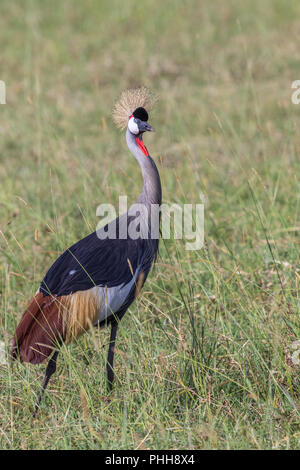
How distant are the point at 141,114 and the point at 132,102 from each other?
4.3 inches

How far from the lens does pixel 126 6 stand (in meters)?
8.81

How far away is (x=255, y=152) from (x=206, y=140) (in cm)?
48

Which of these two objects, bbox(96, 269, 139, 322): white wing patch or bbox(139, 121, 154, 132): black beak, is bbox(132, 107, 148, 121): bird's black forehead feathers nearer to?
bbox(139, 121, 154, 132): black beak

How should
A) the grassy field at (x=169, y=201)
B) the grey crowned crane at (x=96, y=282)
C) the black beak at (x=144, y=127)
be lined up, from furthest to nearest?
the black beak at (x=144, y=127) < the grey crowned crane at (x=96, y=282) < the grassy field at (x=169, y=201)

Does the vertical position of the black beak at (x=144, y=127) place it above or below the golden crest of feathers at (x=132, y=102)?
below

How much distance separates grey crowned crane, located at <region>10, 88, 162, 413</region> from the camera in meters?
3.00

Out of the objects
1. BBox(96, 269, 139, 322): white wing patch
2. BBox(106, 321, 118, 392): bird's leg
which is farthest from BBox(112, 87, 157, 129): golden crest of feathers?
BBox(106, 321, 118, 392): bird's leg

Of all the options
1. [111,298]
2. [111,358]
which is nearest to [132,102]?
[111,298]

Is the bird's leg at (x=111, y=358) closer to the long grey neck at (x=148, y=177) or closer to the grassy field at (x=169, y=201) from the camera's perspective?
the grassy field at (x=169, y=201)

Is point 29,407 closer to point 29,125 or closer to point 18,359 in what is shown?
point 18,359

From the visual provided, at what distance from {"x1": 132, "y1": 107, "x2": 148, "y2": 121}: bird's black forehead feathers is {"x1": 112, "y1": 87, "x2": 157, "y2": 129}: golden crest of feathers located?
77mm

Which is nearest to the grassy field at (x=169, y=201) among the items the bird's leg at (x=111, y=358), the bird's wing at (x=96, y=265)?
the bird's leg at (x=111, y=358)

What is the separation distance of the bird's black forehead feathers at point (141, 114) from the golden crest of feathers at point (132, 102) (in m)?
0.08

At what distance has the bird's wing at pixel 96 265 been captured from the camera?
10.0ft
